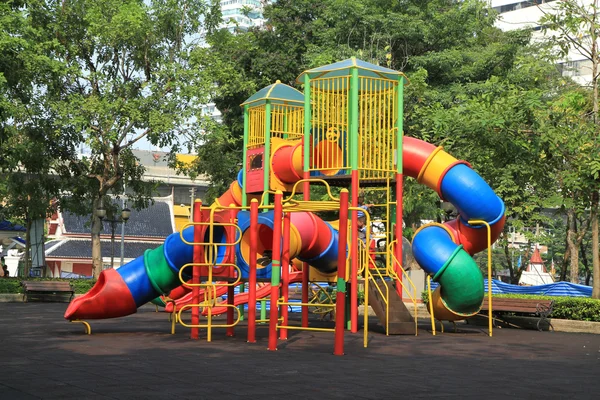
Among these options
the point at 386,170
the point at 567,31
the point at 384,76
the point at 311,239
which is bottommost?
the point at 311,239

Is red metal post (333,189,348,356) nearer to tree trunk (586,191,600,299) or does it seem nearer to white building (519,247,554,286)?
tree trunk (586,191,600,299)

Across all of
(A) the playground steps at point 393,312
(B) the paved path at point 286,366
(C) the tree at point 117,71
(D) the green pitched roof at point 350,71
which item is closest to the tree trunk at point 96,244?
(C) the tree at point 117,71

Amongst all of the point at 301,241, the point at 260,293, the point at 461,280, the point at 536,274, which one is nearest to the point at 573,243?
the point at 260,293

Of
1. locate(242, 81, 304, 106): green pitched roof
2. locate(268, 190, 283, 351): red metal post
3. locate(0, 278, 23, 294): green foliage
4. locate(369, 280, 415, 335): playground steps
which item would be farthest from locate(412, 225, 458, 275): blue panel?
locate(0, 278, 23, 294): green foliage

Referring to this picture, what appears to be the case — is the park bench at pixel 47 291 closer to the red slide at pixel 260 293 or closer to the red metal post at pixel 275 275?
the red slide at pixel 260 293

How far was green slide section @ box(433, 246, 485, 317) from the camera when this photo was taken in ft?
54.5

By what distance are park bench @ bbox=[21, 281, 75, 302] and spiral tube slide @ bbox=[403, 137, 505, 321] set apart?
15679 mm

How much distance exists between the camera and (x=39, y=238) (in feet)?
131

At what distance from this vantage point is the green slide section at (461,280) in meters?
16.6

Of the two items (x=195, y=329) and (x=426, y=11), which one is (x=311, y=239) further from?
(x=426, y=11)

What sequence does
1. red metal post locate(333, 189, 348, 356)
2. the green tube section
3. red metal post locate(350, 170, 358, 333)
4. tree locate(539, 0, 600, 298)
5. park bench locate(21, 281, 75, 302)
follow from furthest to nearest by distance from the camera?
park bench locate(21, 281, 75, 302), tree locate(539, 0, 600, 298), the green tube section, red metal post locate(350, 170, 358, 333), red metal post locate(333, 189, 348, 356)

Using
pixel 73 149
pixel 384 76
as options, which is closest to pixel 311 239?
pixel 384 76

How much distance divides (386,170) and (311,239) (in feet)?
7.33

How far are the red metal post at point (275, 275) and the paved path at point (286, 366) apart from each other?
0.27 meters
